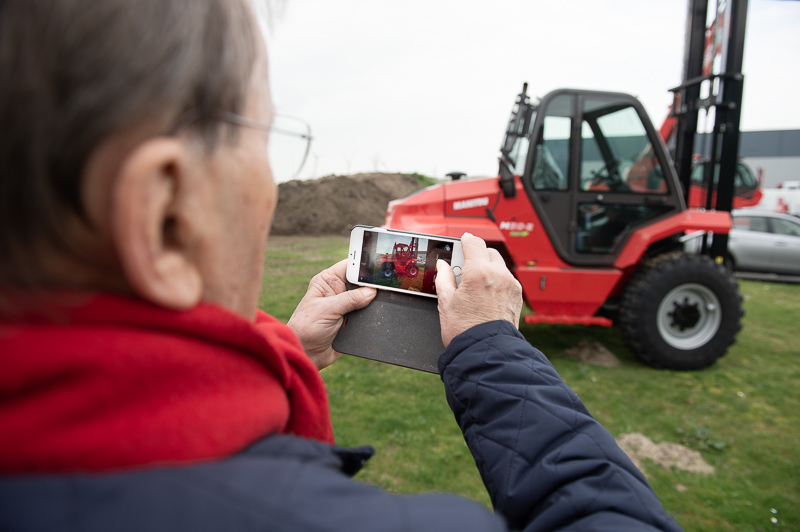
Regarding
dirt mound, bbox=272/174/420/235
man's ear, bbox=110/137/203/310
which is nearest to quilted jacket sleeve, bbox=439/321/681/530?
man's ear, bbox=110/137/203/310

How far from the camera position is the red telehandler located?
16.1 feet

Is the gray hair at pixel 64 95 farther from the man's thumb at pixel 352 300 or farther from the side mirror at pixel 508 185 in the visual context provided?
the side mirror at pixel 508 185

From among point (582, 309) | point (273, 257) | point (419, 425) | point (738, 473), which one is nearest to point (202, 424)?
point (419, 425)

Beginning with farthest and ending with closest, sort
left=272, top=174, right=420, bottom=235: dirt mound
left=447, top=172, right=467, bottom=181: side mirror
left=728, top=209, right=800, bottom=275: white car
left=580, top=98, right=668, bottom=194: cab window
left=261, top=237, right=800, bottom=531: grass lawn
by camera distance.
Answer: left=272, top=174, right=420, bottom=235: dirt mound, left=728, top=209, right=800, bottom=275: white car, left=447, top=172, right=467, bottom=181: side mirror, left=580, top=98, right=668, bottom=194: cab window, left=261, top=237, right=800, bottom=531: grass lawn

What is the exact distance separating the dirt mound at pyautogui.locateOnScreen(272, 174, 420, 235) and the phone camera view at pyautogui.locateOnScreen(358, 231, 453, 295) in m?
18.7

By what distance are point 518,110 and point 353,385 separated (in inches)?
130

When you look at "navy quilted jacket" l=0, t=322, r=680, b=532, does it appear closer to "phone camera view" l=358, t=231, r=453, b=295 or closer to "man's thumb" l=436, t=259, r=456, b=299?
"man's thumb" l=436, t=259, r=456, b=299

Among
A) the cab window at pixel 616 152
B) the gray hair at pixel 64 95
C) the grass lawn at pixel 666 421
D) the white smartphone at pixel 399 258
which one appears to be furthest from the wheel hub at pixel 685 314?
the gray hair at pixel 64 95

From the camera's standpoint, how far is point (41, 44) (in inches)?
19.5

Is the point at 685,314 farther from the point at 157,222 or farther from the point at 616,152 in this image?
the point at 157,222

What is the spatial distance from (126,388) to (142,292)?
11 centimetres

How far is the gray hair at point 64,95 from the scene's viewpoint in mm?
490

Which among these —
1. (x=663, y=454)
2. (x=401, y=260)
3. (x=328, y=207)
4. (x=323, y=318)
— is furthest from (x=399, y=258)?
(x=328, y=207)

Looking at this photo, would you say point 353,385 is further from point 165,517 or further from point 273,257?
point 273,257
